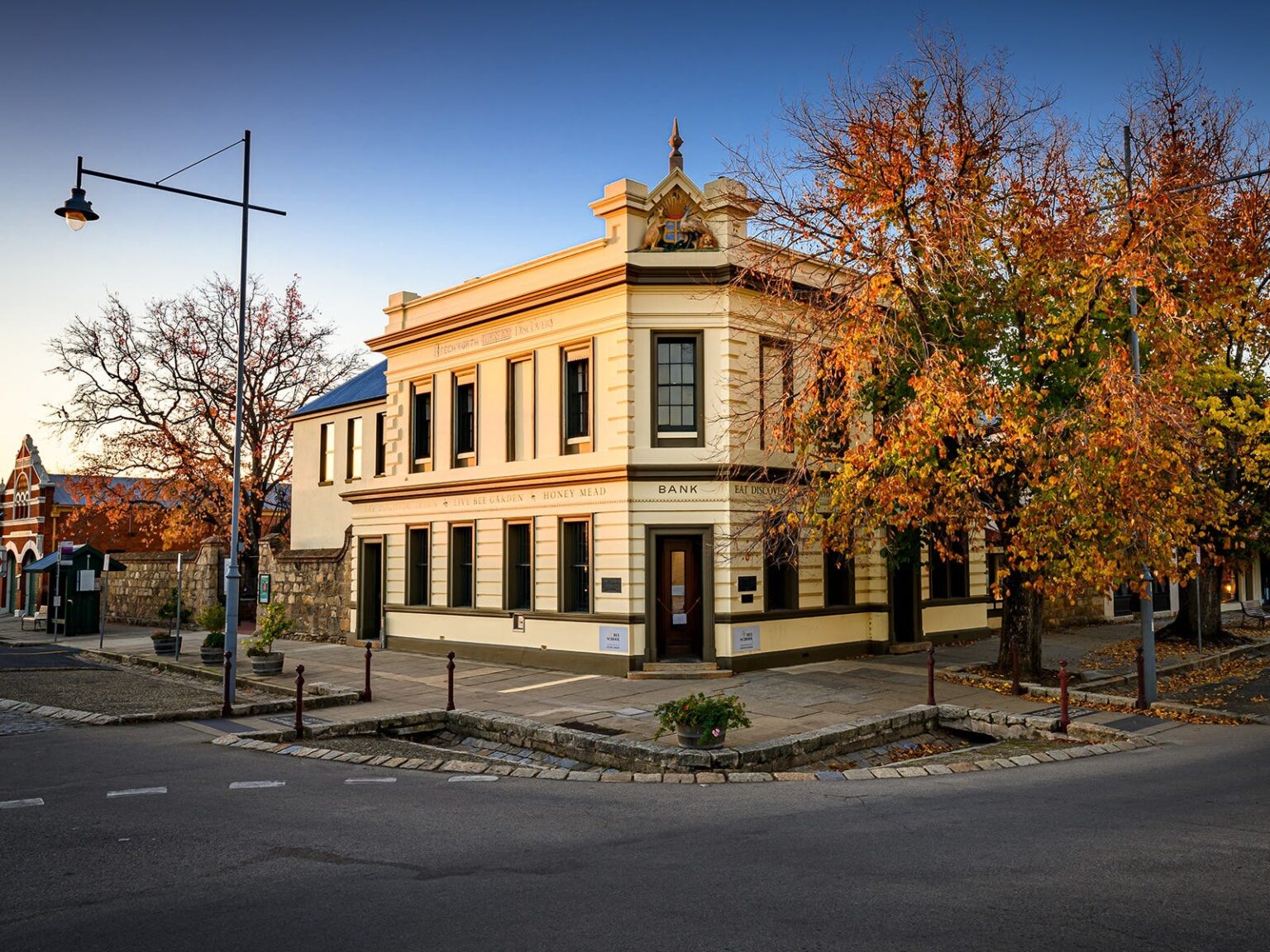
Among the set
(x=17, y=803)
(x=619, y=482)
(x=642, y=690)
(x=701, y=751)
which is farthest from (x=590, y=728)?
(x=17, y=803)

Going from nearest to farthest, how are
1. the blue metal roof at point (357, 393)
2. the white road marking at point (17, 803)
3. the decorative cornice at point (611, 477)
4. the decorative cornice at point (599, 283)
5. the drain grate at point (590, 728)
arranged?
the white road marking at point (17, 803), the drain grate at point (590, 728), the decorative cornice at point (611, 477), the decorative cornice at point (599, 283), the blue metal roof at point (357, 393)

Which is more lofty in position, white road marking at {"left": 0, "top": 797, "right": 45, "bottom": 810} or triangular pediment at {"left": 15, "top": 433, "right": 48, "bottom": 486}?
triangular pediment at {"left": 15, "top": 433, "right": 48, "bottom": 486}

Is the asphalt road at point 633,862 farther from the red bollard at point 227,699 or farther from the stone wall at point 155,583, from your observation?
the stone wall at point 155,583

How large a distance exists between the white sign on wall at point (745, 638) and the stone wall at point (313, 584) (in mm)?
13363

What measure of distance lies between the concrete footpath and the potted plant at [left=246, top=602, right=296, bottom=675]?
1.16 ft

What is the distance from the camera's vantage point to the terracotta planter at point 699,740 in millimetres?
12211

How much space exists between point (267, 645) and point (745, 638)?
34.4 ft

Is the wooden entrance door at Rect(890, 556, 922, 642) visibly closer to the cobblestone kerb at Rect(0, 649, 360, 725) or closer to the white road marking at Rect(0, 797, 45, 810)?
the cobblestone kerb at Rect(0, 649, 360, 725)

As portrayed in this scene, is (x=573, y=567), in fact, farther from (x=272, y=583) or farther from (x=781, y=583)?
(x=272, y=583)

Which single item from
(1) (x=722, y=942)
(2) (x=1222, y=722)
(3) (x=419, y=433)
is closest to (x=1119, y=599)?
(2) (x=1222, y=722)

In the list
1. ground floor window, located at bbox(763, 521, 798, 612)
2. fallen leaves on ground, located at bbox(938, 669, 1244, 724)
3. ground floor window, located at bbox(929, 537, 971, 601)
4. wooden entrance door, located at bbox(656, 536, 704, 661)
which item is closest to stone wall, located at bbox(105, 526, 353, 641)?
wooden entrance door, located at bbox(656, 536, 704, 661)

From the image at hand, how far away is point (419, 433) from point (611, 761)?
15501mm

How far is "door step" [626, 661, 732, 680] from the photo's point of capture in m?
19.4

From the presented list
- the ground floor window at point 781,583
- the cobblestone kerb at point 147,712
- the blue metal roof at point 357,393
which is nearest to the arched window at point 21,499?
the blue metal roof at point 357,393
